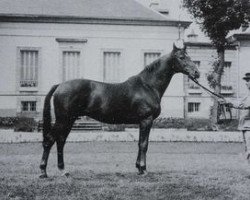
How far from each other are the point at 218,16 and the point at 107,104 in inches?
752

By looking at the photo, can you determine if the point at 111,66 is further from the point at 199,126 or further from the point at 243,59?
the point at 243,59

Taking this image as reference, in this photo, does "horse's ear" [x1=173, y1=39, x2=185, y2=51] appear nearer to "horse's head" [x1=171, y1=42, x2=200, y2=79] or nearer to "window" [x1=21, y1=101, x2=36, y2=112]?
"horse's head" [x1=171, y1=42, x2=200, y2=79]

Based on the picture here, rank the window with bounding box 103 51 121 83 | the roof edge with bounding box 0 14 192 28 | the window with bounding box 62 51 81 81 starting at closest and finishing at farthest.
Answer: the roof edge with bounding box 0 14 192 28
the window with bounding box 62 51 81 81
the window with bounding box 103 51 121 83

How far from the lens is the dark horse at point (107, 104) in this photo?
8.24 metres

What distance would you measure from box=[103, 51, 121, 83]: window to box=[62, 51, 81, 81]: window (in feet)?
5.98

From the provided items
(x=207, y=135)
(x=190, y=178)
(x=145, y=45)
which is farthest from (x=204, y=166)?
(x=145, y=45)

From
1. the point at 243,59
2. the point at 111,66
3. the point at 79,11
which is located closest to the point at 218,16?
the point at 243,59

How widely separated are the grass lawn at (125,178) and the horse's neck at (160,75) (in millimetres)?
1749

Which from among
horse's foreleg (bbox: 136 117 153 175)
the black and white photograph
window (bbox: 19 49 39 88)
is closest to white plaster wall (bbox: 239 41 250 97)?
the black and white photograph

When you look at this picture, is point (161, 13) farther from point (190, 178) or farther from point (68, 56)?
point (190, 178)

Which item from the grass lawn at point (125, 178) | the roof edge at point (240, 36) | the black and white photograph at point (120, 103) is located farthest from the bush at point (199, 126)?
the grass lawn at point (125, 178)

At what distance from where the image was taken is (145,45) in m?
29.5

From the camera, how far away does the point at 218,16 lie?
25.8 meters

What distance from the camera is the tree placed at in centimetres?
2564
